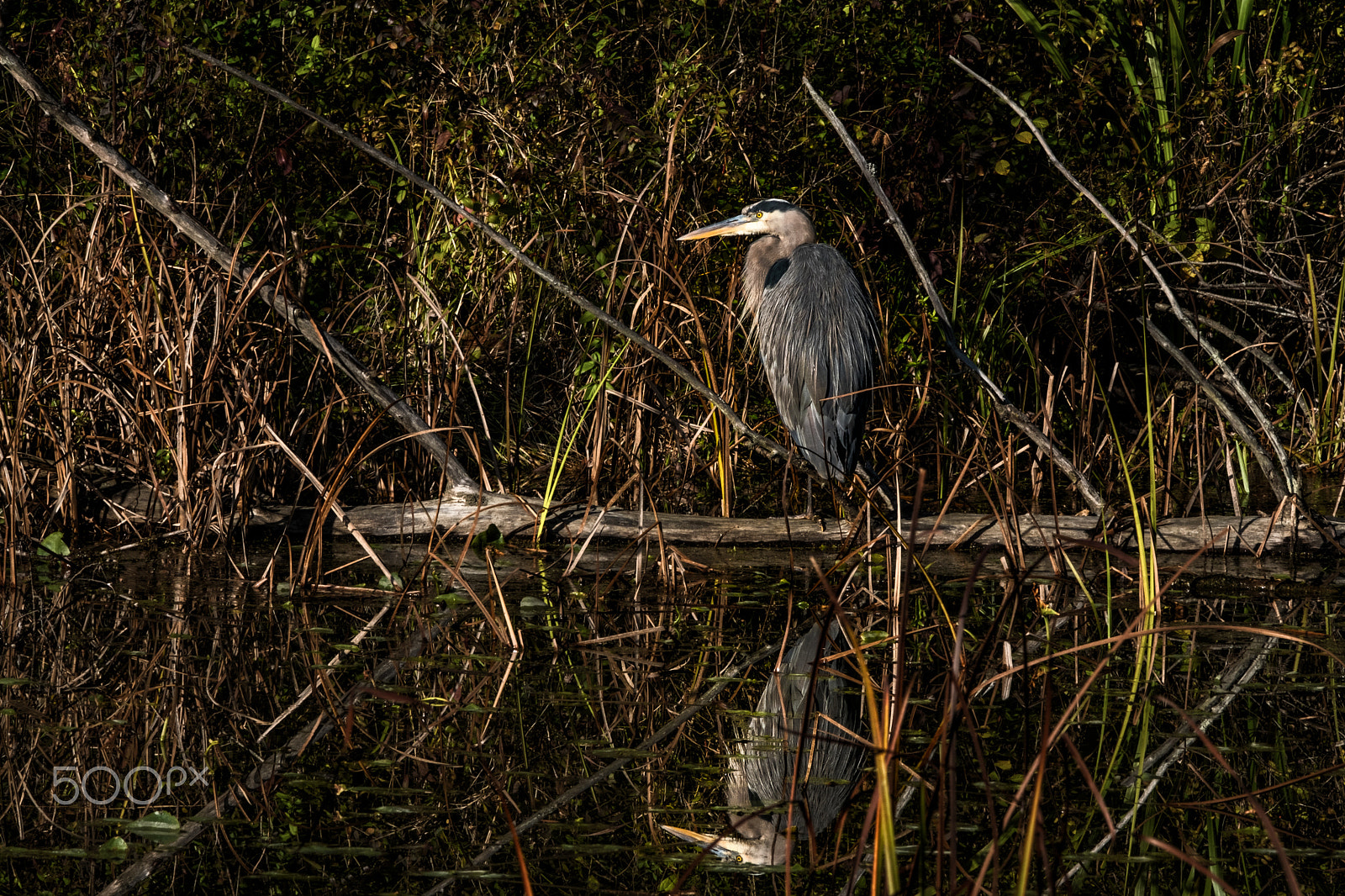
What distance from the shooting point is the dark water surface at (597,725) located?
2346 millimetres

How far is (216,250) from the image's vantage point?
4.93 metres

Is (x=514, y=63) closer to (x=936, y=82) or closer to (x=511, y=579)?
(x=936, y=82)

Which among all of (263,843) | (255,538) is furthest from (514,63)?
(263,843)

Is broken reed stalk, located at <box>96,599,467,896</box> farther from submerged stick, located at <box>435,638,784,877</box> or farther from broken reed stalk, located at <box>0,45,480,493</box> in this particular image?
broken reed stalk, located at <box>0,45,480,493</box>

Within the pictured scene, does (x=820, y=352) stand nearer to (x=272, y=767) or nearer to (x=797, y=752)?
(x=797, y=752)

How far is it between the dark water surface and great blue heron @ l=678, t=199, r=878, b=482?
0.80 meters

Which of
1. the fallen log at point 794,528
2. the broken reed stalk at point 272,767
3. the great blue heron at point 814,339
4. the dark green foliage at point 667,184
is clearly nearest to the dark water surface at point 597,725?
the broken reed stalk at point 272,767

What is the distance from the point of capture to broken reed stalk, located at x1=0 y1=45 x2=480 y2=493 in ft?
15.6

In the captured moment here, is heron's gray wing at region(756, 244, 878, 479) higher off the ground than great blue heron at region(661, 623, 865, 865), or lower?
higher

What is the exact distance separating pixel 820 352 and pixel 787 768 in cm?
308

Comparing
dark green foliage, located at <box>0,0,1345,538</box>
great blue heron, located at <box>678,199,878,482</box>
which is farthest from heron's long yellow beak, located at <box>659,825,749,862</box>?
great blue heron, located at <box>678,199,878,482</box>

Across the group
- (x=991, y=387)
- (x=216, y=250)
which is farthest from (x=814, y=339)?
(x=216, y=250)

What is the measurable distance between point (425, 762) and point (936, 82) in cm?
448

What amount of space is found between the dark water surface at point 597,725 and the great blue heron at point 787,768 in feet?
0.19
